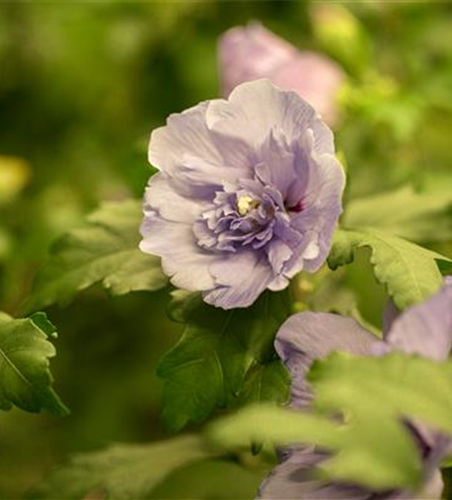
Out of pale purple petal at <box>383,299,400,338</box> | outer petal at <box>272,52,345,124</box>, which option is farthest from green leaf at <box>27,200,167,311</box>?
outer petal at <box>272,52,345,124</box>

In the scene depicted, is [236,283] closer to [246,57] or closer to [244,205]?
[244,205]

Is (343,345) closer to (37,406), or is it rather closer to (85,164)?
(37,406)

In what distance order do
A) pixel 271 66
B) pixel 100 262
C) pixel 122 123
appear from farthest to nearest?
pixel 122 123, pixel 271 66, pixel 100 262

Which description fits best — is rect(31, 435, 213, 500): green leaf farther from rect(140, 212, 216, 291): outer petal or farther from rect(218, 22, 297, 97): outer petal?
rect(218, 22, 297, 97): outer petal

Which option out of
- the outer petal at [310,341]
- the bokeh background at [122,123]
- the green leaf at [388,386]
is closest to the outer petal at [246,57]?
the bokeh background at [122,123]

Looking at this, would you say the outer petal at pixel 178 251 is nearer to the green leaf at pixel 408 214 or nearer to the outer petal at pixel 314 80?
the green leaf at pixel 408 214

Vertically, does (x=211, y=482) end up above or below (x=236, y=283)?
below

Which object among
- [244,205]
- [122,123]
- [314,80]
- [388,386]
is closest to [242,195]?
[244,205]
